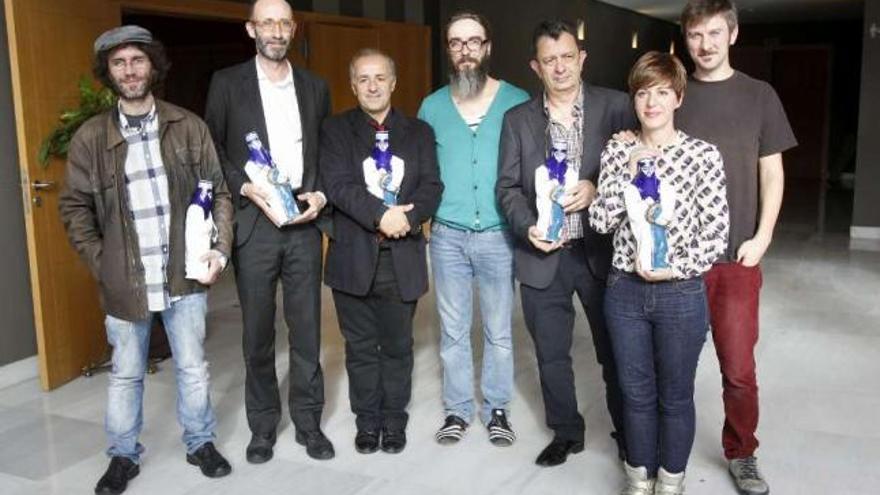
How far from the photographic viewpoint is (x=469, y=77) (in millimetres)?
2861

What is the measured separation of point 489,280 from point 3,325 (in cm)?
237

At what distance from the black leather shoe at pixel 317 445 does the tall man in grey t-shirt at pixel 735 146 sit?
138 cm

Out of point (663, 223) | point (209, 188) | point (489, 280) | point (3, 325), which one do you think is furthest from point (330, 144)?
point (3, 325)

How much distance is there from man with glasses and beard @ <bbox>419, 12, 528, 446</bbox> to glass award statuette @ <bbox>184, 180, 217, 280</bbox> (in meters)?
0.79

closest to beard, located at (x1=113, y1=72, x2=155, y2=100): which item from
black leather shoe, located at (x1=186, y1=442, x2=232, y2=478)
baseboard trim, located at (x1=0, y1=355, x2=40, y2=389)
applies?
black leather shoe, located at (x1=186, y1=442, x2=232, y2=478)

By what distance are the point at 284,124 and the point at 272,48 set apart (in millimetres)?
255

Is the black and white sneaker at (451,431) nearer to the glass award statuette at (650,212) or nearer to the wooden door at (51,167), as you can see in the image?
the glass award statuette at (650,212)

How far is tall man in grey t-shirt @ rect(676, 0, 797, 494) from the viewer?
7.99 ft

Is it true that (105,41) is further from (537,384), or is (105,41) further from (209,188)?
(537,384)

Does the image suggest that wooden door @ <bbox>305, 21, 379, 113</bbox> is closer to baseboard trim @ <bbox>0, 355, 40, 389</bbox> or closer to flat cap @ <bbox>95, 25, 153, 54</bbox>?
baseboard trim @ <bbox>0, 355, 40, 389</bbox>

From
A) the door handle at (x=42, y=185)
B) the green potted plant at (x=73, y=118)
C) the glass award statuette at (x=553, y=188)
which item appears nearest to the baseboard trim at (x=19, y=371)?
the door handle at (x=42, y=185)

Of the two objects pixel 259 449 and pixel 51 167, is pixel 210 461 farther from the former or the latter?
pixel 51 167

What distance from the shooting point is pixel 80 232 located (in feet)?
8.58

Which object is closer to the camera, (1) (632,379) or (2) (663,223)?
(2) (663,223)
